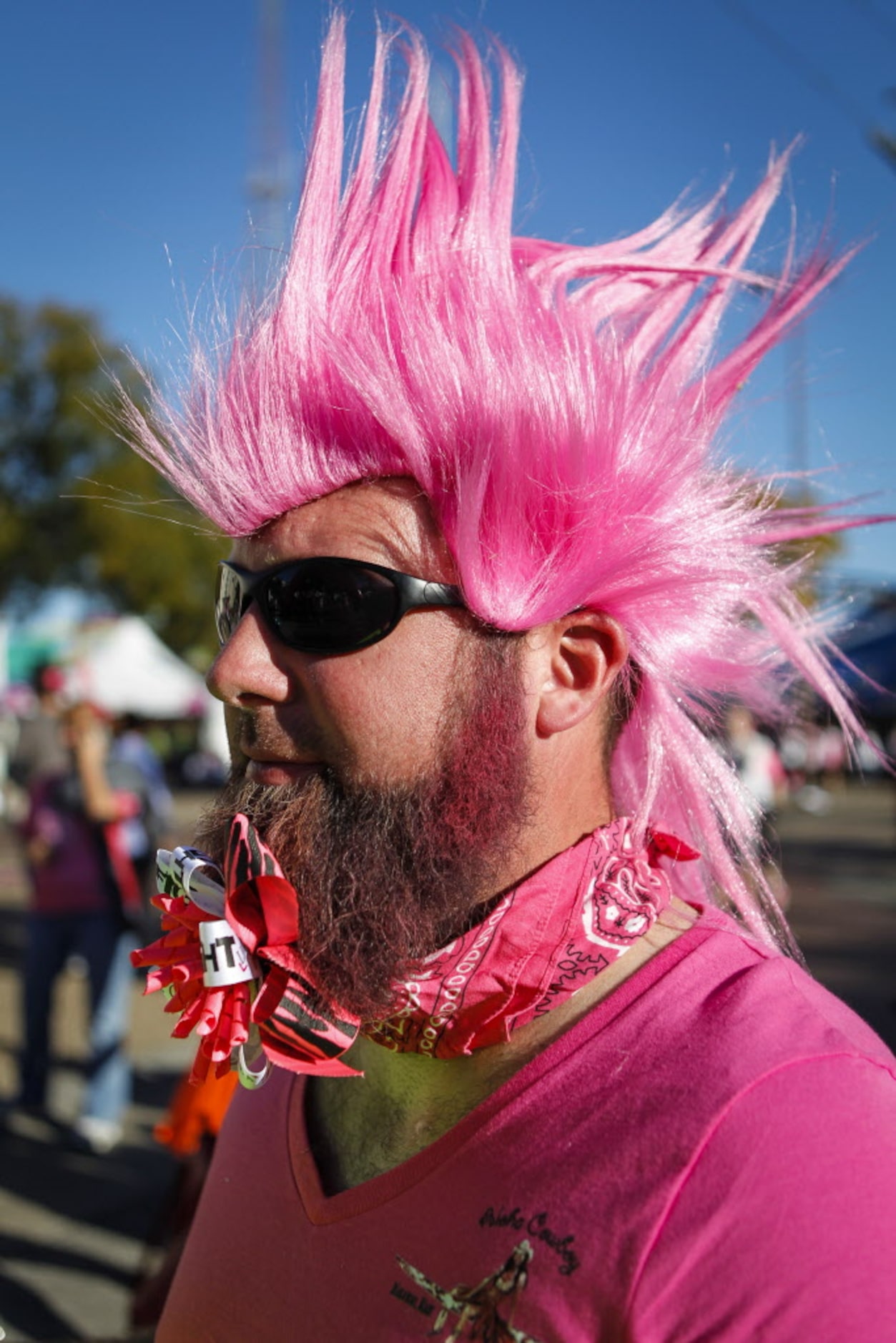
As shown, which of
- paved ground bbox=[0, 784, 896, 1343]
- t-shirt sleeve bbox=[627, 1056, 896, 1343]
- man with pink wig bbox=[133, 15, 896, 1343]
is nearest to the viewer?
t-shirt sleeve bbox=[627, 1056, 896, 1343]

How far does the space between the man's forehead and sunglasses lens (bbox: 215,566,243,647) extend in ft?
0.29

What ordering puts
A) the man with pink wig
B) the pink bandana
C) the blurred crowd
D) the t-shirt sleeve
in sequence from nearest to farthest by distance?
the t-shirt sleeve, the man with pink wig, the pink bandana, the blurred crowd

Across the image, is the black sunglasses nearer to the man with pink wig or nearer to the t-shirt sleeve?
the man with pink wig

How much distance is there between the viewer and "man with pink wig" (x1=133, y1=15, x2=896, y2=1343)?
1.21m

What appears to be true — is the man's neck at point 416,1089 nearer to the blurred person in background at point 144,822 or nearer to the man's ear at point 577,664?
the man's ear at point 577,664

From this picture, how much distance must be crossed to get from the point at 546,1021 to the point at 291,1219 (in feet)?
1.31

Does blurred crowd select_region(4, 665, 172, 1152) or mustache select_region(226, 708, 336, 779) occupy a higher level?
mustache select_region(226, 708, 336, 779)

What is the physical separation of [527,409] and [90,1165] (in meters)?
4.49

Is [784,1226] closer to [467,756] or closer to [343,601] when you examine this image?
[467,756]

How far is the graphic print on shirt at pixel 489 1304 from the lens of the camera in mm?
1104

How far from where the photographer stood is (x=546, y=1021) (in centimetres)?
137

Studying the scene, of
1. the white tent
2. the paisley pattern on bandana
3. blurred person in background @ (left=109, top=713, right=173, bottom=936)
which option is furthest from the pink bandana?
the white tent

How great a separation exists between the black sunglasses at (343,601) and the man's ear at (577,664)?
0.50 feet

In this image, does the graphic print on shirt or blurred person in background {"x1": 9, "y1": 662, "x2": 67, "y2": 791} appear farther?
blurred person in background {"x1": 9, "y1": 662, "x2": 67, "y2": 791}
